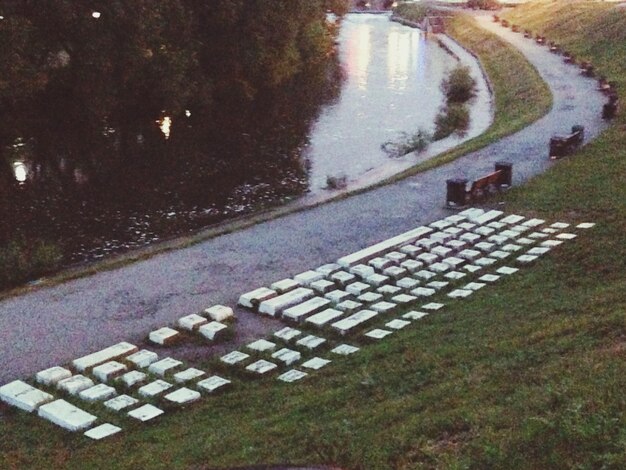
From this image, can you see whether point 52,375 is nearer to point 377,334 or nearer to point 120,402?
point 120,402

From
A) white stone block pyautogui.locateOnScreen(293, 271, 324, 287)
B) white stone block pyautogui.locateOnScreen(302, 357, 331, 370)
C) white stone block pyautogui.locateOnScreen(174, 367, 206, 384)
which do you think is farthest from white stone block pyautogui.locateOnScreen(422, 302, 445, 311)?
white stone block pyautogui.locateOnScreen(174, 367, 206, 384)

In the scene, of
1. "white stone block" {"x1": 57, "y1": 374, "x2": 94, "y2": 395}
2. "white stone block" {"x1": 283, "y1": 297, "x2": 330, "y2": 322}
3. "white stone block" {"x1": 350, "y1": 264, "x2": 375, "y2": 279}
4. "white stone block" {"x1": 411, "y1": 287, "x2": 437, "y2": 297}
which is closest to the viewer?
"white stone block" {"x1": 57, "y1": 374, "x2": 94, "y2": 395}

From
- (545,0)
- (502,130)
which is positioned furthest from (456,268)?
(545,0)

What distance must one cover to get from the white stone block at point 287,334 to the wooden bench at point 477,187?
7.18m

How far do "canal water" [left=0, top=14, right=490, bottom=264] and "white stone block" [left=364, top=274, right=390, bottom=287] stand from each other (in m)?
6.63

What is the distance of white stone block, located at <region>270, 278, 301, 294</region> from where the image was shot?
1170 centimetres

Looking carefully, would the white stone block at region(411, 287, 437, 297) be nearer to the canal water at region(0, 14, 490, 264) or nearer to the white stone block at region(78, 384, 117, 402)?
the white stone block at region(78, 384, 117, 402)

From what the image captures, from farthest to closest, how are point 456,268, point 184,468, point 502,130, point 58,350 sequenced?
point 502,130 → point 456,268 → point 58,350 → point 184,468

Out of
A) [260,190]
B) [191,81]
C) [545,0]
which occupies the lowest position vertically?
[260,190]

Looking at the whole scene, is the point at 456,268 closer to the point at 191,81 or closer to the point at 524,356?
the point at 524,356

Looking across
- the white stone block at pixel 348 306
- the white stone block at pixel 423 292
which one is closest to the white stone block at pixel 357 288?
the white stone block at pixel 348 306

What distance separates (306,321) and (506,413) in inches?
186

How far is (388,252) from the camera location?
43.3 feet

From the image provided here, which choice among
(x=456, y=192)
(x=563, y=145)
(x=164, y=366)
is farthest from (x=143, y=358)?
(x=563, y=145)
